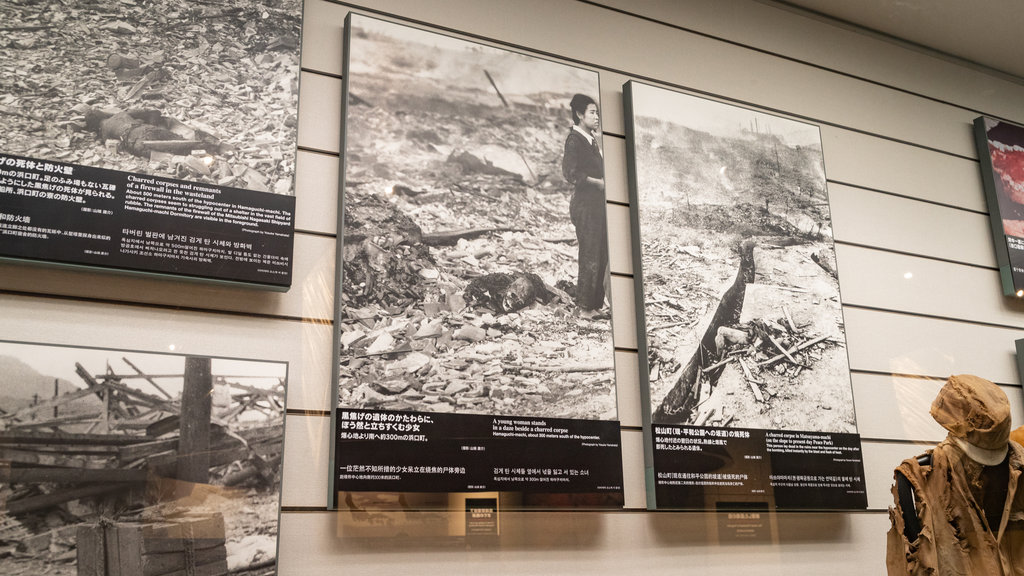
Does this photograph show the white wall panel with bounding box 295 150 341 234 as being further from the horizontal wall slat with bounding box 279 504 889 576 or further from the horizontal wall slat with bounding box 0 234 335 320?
the horizontal wall slat with bounding box 279 504 889 576

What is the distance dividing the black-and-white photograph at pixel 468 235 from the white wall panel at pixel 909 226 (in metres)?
1.23

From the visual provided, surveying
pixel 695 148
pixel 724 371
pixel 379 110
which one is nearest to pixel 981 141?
pixel 695 148

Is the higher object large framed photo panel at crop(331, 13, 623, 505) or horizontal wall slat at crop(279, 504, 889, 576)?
large framed photo panel at crop(331, 13, 623, 505)

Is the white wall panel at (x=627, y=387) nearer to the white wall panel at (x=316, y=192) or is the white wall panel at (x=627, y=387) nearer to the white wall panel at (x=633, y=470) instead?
the white wall panel at (x=633, y=470)

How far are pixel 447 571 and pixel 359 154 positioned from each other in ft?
4.21

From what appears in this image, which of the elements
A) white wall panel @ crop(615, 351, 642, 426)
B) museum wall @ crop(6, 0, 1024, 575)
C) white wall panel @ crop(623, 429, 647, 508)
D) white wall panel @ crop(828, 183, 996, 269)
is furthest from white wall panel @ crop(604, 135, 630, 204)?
white wall panel @ crop(828, 183, 996, 269)

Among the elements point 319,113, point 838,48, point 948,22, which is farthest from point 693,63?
point 319,113

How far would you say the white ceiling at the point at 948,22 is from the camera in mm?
3641

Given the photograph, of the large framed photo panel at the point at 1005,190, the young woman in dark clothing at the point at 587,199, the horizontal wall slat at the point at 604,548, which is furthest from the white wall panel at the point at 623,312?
the large framed photo panel at the point at 1005,190

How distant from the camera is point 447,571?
240cm

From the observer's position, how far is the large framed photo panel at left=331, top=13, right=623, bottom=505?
239 centimetres

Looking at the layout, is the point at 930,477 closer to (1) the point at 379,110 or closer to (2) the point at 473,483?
(2) the point at 473,483

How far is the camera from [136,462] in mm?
2059

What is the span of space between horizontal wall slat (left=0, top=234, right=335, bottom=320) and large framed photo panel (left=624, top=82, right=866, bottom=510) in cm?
111
